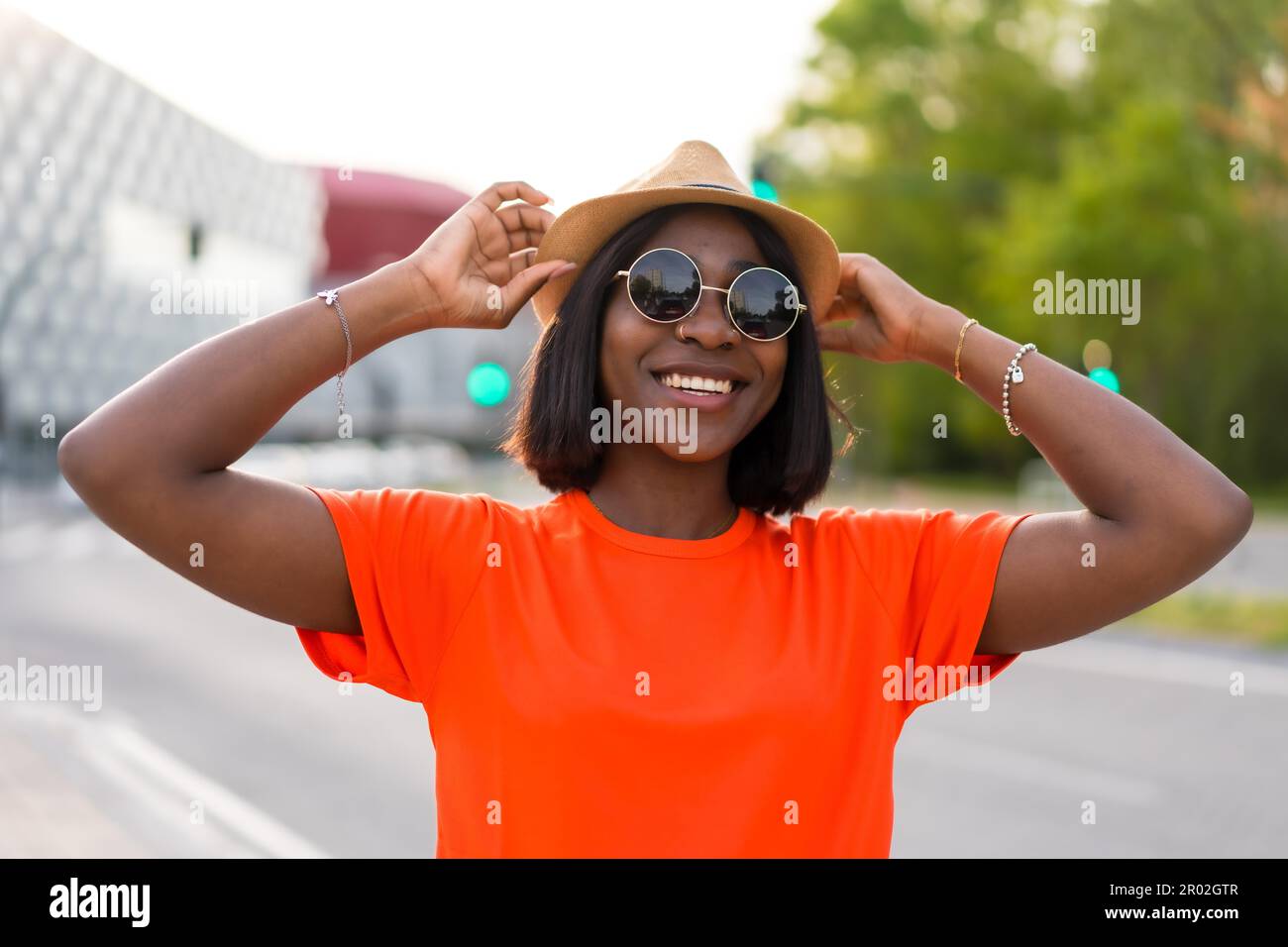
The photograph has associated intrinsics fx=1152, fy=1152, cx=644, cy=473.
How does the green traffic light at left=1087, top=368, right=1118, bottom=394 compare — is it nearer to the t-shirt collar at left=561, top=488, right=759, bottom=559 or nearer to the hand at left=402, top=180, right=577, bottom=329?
the t-shirt collar at left=561, top=488, right=759, bottom=559

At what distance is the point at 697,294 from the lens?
1938mm

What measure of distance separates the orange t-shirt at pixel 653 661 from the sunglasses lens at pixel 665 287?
0.35 m

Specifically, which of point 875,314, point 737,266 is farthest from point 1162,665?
point 737,266

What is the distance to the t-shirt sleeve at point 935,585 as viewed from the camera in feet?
6.24

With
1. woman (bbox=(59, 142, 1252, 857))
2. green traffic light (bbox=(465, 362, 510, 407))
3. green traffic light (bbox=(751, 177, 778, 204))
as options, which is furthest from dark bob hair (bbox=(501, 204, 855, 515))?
green traffic light (bbox=(751, 177, 778, 204))

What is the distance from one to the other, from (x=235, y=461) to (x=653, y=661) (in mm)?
702

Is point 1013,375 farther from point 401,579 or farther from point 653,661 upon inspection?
point 401,579

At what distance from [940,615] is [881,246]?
95.6 ft

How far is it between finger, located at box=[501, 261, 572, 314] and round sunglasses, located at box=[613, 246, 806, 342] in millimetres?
194

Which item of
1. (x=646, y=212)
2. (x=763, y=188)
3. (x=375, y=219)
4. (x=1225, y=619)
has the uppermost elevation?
A: (x=375, y=219)

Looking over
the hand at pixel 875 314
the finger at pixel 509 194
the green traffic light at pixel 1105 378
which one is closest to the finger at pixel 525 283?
the finger at pixel 509 194

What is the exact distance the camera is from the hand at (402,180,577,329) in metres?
1.95
